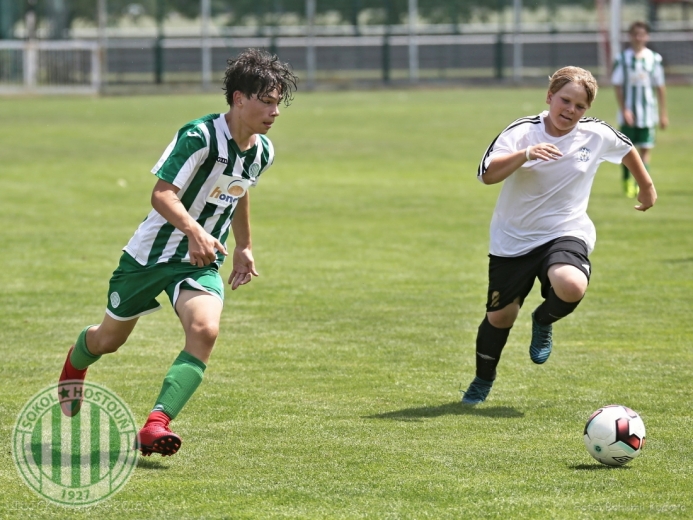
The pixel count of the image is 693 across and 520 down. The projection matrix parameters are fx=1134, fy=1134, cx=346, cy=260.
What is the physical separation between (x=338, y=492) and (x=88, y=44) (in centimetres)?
3258

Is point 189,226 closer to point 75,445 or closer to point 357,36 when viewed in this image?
point 75,445

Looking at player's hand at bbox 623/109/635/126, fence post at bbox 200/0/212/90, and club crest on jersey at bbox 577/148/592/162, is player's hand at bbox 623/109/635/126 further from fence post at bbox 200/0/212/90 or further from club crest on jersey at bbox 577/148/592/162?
fence post at bbox 200/0/212/90

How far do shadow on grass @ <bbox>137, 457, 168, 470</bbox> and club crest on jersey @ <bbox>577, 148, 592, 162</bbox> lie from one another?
2.71 meters

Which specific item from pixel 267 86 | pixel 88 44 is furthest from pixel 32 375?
pixel 88 44

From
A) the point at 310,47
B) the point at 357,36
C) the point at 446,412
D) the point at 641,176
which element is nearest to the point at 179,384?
the point at 446,412

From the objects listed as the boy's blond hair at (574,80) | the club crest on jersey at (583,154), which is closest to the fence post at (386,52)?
the club crest on jersey at (583,154)

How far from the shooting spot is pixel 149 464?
4.92 metres

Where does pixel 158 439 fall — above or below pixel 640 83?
below

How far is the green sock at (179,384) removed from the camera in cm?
481

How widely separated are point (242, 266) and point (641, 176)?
2253 mm

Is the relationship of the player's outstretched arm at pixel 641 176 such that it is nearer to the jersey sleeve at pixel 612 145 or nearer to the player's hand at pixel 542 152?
the jersey sleeve at pixel 612 145

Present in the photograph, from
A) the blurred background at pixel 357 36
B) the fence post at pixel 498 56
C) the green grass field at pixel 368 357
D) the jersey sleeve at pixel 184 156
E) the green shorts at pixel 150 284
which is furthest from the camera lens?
the fence post at pixel 498 56

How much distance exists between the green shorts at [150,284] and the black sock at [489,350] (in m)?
1.64

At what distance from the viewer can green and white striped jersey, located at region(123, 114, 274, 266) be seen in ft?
16.6
